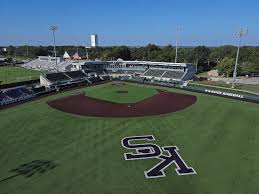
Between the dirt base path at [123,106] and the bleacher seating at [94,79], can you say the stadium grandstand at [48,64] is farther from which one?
the dirt base path at [123,106]

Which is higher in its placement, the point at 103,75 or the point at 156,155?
the point at 103,75

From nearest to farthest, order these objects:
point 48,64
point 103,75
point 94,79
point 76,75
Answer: point 76,75, point 94,79, point 103,75, point 48,64

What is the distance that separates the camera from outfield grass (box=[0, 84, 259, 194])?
Answer: 20.8m

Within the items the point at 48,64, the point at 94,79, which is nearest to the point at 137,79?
the point at 94,79

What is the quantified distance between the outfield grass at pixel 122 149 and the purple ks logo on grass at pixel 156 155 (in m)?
0.77

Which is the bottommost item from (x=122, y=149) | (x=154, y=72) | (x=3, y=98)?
(x=122, y=149)

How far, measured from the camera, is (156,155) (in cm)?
2677

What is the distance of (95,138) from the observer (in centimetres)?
3145

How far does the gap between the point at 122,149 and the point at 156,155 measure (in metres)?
4.60

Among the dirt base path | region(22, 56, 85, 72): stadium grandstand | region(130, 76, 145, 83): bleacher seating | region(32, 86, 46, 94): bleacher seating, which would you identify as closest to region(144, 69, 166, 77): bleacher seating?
region(130, 76, 145, 83): bleacher seating

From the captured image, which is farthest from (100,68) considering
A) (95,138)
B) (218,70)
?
(95,138)

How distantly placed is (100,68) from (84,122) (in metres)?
56.9

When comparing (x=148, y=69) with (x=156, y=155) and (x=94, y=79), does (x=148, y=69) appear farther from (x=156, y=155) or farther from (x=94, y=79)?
(x=156, y=155)

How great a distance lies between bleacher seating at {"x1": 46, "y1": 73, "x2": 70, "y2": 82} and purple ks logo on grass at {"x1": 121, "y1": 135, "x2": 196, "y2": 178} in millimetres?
46842
